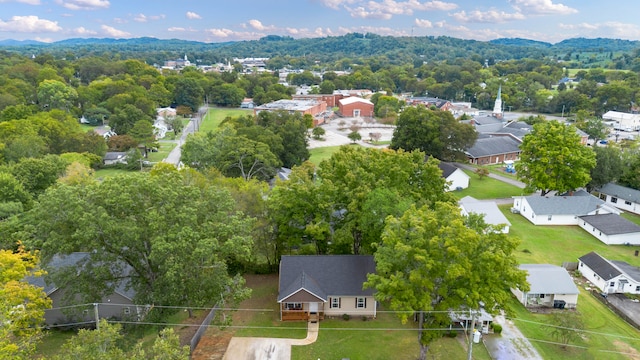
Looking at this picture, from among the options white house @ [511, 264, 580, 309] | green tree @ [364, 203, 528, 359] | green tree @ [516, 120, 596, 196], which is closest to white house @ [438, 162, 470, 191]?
green tree @ [516, 120, 596, 196]

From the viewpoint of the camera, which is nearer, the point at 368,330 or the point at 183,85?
the point at 368,330

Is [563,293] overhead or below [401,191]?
below

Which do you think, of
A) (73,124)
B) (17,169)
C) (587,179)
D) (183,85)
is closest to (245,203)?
(17,169)

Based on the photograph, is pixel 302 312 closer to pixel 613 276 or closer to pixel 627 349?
pixel 627 349

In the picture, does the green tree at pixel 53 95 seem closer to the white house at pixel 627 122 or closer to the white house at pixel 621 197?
the white house at pixel 621 197

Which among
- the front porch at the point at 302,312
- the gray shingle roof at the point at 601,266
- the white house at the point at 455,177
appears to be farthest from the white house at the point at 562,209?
the front porch at the point at 302,312

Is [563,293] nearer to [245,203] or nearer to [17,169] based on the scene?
[245,203]

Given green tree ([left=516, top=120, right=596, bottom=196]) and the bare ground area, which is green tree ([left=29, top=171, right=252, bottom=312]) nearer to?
Result: the bare ground area
